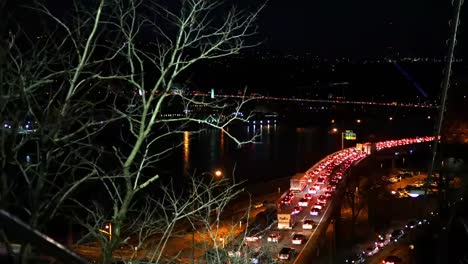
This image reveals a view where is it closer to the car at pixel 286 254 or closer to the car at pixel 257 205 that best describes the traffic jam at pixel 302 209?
the car at pixel 286 254

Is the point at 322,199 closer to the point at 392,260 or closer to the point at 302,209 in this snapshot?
the point at 302,209

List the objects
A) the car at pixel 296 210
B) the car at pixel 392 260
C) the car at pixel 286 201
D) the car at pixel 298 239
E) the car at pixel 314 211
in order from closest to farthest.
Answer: the car at pixel 392 260 → the car at pixel 298 239 → the car at pixel 296 210 → the car at pixel 314 211 → the car at pixel 286 201

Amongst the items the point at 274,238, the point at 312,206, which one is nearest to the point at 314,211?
the point at 312,206

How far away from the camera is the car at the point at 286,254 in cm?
1156

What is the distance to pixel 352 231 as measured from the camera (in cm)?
2030

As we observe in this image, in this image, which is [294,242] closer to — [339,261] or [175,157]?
[339,261]

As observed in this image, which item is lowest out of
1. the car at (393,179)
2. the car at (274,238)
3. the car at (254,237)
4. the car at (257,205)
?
the car at (393,179)

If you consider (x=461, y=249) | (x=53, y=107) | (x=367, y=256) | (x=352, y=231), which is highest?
(x=53, y=107)

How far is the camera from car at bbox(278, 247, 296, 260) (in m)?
11.6

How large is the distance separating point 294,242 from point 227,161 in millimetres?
14020

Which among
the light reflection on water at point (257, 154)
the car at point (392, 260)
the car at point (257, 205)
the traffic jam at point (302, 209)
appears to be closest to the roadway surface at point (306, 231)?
the traffic jam at point (302, 209)

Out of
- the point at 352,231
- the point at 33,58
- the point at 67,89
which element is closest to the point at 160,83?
the point at 67,89

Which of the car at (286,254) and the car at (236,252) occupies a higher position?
the car at (236,252)

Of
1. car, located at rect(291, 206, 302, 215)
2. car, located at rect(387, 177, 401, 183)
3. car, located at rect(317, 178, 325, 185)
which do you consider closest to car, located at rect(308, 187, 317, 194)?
car, located at rect(317, 178, 325, 185)
